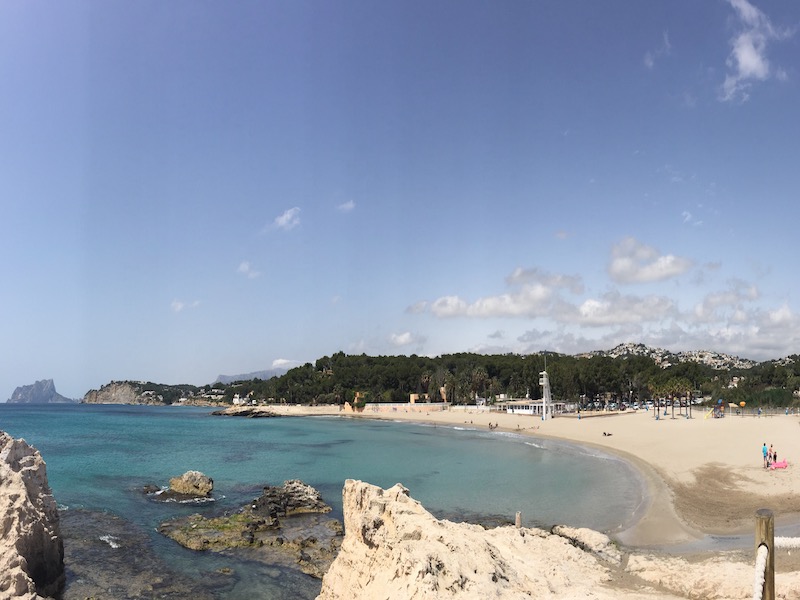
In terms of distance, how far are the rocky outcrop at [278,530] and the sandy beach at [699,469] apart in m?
11.0

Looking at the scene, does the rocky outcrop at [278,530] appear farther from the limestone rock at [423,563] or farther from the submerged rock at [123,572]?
the limestone rock at [423,563]

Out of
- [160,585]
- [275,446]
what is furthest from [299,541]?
[275,446]

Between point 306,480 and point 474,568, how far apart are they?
2690 centimetres

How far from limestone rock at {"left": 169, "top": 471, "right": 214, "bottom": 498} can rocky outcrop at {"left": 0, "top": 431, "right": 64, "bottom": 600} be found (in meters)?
12.3

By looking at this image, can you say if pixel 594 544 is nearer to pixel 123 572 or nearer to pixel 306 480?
pixel 123 572

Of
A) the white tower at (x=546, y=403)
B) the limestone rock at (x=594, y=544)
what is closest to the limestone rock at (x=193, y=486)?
the limestone rock at (x=594, y=544)

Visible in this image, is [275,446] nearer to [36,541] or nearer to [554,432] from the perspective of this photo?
[554,432]

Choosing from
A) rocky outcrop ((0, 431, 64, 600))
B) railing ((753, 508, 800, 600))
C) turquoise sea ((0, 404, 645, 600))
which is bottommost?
turquoise sea ((0, 404, 645, 600))

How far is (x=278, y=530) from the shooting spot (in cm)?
2139

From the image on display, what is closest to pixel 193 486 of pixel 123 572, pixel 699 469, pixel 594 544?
pixel 123 572

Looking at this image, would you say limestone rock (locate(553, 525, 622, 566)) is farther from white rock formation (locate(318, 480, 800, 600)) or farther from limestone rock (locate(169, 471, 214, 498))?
limestone rock (locate(169, 471, 214, 498))

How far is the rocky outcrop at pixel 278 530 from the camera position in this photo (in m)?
18.3

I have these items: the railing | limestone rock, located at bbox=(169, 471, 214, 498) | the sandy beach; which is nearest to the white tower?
the sandy beach

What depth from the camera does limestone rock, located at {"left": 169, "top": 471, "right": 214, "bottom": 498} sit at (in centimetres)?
2845
